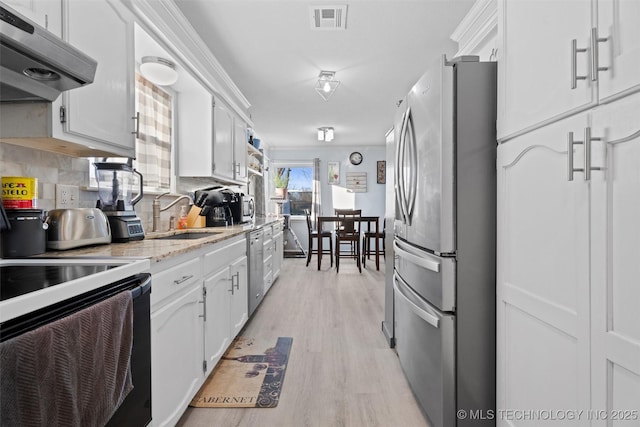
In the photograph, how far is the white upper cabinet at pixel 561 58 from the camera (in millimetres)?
776

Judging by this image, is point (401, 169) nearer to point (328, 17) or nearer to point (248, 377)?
point (328, 17)

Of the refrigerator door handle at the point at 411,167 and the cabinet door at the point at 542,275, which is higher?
the refrigerator door handle at the point at 411,167

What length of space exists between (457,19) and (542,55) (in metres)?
1.65

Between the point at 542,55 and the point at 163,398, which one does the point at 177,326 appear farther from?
the point at 542,55

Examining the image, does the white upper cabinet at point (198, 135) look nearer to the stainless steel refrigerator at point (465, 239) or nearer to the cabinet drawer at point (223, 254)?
the cabinet drawer at point (223, 254)

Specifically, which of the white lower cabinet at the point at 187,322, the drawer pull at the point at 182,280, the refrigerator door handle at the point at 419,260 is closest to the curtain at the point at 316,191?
the white lower cabinet at the point at 187,322

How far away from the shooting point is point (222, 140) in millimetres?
3281

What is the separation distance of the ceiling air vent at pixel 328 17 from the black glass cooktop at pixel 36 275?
6.94ft

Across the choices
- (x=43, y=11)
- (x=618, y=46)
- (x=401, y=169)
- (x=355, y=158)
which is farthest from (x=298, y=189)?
(x=618, y=46)

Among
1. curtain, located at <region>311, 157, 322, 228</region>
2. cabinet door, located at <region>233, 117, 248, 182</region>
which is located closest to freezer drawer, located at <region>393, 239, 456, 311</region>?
cabinet door, located at <region>233, 117, 248, 182</region>

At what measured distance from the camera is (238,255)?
257cm

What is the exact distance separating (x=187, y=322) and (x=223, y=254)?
0.62 meters

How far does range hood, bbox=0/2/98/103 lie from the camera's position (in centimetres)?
88

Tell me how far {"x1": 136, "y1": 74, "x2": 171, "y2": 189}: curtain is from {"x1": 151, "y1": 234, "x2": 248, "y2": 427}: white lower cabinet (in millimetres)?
929
